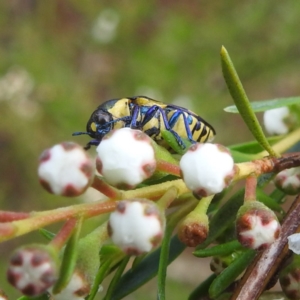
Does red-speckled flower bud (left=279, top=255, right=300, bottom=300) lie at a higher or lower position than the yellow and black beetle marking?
lower

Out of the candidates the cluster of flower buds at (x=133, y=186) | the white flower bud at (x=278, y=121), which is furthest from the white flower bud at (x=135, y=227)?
the white flower bud at (x=278, y=121)

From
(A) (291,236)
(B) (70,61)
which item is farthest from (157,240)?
(B) (70,61)

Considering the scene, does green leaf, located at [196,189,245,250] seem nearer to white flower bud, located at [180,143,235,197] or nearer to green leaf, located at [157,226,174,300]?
green leaf, located at [157,226,174,300]

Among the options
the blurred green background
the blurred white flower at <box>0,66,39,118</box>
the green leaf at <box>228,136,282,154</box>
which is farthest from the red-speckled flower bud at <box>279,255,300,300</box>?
the blurred white flower at <box>0,66,39,118</box>

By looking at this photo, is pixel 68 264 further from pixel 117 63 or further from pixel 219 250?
pixel 117 63

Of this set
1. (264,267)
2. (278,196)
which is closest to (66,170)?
(264,267)
